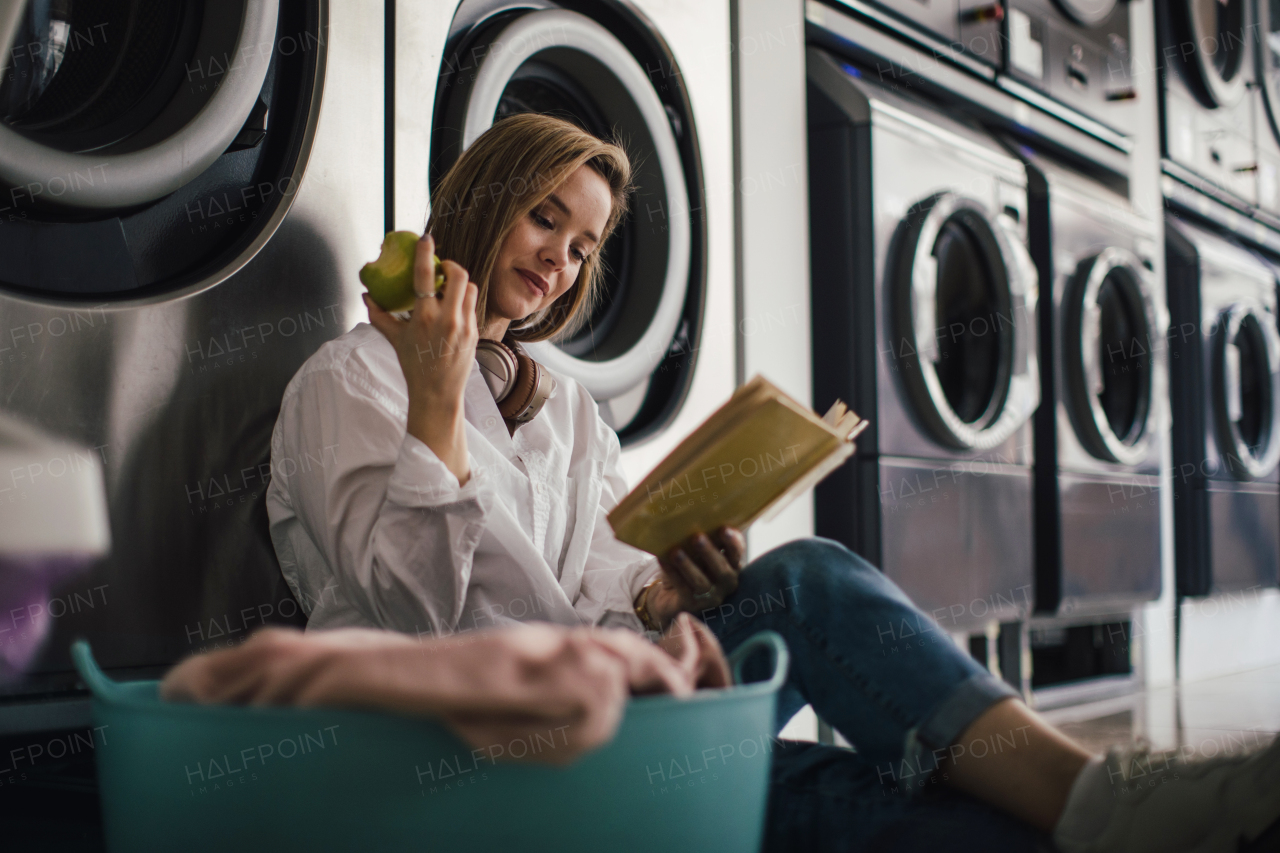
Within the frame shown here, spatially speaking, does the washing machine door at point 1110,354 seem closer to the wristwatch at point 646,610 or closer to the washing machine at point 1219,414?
the washing machine at point 1219,414

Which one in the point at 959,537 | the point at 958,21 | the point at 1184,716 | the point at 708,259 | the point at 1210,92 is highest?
the point at 1210,92

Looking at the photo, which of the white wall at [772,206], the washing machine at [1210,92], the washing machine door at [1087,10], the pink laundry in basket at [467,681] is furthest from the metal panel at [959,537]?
the washing machine at [1210,92]

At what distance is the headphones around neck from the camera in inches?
42.3

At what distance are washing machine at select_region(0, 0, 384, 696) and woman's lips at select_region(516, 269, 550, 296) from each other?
18cm

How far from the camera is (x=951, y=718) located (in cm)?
79

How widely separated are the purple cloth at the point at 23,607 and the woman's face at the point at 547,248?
46 cm

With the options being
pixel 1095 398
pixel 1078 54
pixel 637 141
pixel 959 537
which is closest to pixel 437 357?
pixel 637 141

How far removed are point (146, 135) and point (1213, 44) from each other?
3.14 metres

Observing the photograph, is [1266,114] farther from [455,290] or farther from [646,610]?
[455,290]

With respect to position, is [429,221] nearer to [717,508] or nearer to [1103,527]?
[717,508]

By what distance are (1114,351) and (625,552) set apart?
1.68 m

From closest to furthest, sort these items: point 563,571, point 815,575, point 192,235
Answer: point 815,575, point 192,235, point 563,571

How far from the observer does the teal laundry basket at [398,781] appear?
53 centimetres

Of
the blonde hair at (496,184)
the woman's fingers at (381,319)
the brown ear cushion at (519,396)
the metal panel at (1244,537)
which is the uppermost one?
the blonde hair at (496,184)
